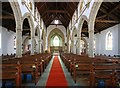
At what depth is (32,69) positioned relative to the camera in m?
7.08

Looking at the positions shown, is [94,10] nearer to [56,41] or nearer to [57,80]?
[57,80]

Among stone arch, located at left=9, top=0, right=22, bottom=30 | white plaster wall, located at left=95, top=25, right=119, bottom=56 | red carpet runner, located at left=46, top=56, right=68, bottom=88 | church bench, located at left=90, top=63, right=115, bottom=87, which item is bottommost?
red carpet runner, located at left=46, top=56, right=68, bottom=88

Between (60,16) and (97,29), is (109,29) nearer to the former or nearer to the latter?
(97,29)

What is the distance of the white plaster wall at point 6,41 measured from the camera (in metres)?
20.2

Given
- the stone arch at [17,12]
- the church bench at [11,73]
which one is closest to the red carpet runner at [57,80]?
the church bench at [11,73]

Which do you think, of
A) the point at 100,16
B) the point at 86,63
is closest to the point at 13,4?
the point at 86,63

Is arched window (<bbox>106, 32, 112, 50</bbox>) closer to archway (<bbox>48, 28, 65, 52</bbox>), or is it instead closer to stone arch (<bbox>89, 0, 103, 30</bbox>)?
stone arch (<bbox>89, 0, 103, 30</bbox>)

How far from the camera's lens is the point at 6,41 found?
21766 millimetres

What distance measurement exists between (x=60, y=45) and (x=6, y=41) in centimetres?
1979

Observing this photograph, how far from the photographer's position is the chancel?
20.0ft

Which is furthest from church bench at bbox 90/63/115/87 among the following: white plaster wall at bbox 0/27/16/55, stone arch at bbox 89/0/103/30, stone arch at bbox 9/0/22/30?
white plaster wall at bbox 0/27/16/55

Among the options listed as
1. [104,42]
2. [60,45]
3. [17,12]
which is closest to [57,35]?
[60,45]

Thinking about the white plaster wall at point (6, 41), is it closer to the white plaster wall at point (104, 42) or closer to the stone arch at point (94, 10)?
the stone arch at point (94, 10)

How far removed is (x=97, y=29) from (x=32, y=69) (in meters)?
19.9
